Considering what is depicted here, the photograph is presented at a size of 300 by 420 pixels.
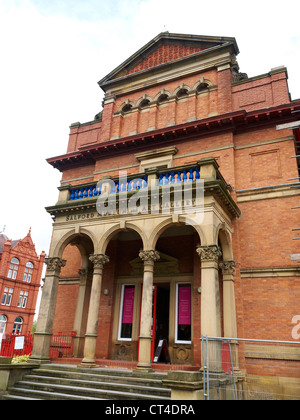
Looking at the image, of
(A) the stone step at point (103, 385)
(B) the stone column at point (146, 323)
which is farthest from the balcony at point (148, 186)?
(A) the stone step at point (103, 385)

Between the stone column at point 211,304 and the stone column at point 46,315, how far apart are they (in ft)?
18.0

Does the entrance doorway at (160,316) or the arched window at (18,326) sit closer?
the entrance doorway at (160,316)

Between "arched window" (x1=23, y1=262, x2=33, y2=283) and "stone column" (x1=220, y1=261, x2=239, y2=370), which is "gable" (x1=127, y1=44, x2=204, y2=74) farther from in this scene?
"arched window" (x1=23, y1=262, x2=33, y2=283)

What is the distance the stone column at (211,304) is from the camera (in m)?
8.61

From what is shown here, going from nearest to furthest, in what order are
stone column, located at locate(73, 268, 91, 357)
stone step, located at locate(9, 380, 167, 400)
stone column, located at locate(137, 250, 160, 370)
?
stone step, located at locate(9, 380, 167, 400)
stone column, located at locate(137, 250, 160, 370)
stone column, located at locate(73, 268, 91, 357)

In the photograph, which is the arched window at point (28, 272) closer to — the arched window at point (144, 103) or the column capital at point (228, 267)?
the arched window at point (144, 103)

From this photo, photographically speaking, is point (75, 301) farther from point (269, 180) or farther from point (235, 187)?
point (269, 180)

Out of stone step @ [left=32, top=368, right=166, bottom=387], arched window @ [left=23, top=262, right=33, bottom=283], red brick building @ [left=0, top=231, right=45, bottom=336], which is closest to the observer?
stone step @ [left=32, top=368, right=166, bottom=387]

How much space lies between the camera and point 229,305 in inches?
445

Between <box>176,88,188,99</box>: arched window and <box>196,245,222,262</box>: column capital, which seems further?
<box>176,88,188,99</box>: arched window

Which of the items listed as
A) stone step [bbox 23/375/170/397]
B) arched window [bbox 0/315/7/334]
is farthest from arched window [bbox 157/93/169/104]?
arched window [bbox 0/315/7/334]

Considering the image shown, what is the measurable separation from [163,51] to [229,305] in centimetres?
1385

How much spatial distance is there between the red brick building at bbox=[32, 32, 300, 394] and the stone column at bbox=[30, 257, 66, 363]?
0.16ft

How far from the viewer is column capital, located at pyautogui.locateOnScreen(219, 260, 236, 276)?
1180 centimetres
